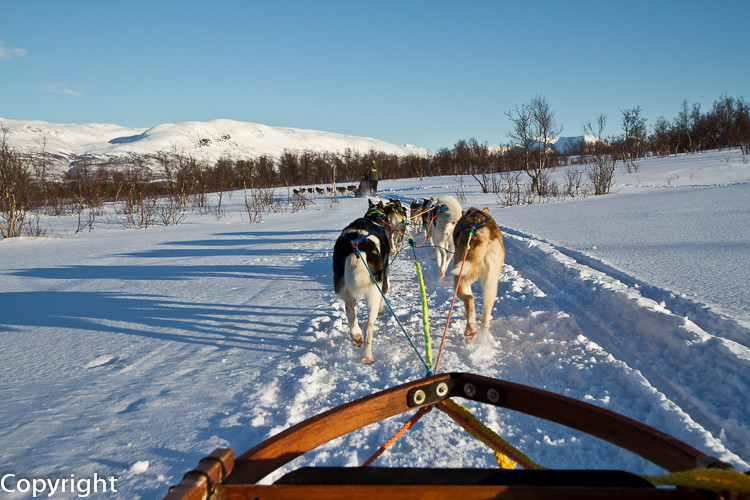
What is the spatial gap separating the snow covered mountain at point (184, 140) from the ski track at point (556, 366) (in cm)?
10833

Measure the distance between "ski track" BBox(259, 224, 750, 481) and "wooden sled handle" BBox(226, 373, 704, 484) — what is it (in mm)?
683

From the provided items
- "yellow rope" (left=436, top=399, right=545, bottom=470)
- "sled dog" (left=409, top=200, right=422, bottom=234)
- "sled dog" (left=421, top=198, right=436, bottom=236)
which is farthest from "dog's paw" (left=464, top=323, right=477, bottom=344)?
"sled dog" (left=409, top=200, right=422, bottom=234)

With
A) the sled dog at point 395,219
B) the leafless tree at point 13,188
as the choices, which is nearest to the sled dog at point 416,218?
the sled dog at point 395,219

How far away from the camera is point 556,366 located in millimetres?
2604

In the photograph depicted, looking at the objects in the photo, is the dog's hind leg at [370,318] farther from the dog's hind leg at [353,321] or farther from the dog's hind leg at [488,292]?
the dog's hind leg at [488,292]

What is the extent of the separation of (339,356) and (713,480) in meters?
2.55

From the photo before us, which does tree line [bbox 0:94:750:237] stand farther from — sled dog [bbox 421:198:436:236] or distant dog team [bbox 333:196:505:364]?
distant dog team [bbox 333:196:505:364]

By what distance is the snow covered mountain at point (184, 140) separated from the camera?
4436 inches

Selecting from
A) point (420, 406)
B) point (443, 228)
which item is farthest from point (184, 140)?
point (420, 406)


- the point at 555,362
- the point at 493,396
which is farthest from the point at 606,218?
the point at 493,396

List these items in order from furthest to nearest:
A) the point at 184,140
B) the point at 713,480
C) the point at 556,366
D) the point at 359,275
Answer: the point at 184,140
the point at 359,275
the point at 556,366
the point at 713,480

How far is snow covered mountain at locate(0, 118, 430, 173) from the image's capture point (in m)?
113

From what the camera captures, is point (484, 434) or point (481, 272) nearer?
point (484, 434)

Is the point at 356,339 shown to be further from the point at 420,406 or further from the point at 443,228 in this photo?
the point at 443,228
